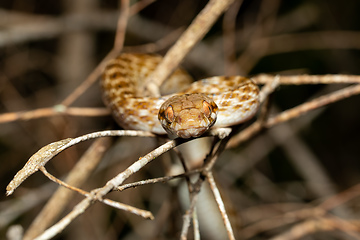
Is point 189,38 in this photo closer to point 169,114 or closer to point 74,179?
point 169,114

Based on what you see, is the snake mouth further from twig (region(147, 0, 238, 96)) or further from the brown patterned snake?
twig (region(147, 0, 238, 96))

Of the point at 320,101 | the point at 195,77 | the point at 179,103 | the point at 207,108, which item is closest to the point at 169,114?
the point at 179,103

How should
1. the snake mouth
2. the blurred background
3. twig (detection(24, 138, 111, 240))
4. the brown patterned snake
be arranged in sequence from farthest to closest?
the blurred background, twig (detection(24, 138, 111, 240)), the brown patterned snake, the snake mouth

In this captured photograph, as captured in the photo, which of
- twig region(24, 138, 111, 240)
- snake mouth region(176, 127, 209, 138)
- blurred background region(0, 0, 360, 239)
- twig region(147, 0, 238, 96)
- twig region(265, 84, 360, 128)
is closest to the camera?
snake mouth region(176, 127, 209, 138)

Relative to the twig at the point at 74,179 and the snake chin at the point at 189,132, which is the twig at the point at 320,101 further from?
the twig at the point at 74,179

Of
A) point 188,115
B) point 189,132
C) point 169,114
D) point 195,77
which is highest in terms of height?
point 195,77

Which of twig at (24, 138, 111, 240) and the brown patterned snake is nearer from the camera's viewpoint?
the brown patterned snake

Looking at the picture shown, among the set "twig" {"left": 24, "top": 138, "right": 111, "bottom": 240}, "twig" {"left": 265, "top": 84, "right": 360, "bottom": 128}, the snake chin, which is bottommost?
the snake chin

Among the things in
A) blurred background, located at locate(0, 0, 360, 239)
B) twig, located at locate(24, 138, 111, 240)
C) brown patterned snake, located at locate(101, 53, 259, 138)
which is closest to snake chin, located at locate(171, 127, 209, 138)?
brown patterned snake, located at locate(101, 53, 259, 138)
